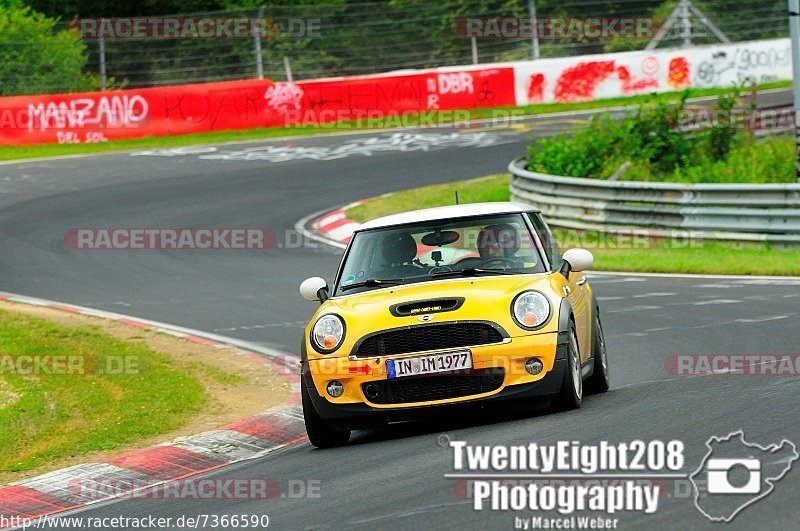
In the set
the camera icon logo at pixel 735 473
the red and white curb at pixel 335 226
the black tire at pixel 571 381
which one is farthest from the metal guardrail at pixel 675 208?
the camera icon logo at pixel 735 473

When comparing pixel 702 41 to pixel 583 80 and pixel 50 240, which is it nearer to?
pixel 583 80

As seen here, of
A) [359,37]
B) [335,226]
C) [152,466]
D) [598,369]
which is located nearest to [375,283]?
[598,369]

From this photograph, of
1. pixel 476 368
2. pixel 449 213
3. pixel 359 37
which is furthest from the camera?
pixel 359 37

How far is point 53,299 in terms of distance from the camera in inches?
673

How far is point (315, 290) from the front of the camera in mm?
9469

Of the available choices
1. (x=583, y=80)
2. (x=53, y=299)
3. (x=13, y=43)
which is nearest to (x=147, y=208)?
(x=53, y=299)

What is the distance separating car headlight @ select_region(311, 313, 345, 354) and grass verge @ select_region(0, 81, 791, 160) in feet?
78.8

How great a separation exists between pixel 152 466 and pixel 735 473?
149 inches

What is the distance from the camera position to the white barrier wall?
120 feet

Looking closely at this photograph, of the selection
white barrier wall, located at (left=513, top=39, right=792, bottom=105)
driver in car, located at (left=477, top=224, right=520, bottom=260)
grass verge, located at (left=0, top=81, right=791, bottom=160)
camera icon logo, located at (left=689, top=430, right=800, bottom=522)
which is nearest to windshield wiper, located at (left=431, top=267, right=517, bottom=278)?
driver in car, located at (left=477, top=224, right=520, bottom=260)

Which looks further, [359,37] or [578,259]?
[359,37]

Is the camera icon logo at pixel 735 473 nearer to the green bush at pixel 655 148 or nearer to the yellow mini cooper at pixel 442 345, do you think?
the yellow mini cooper at pixel 442 345

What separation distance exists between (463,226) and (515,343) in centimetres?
134

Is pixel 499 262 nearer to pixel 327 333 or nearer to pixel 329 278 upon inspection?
pixel 327 333
